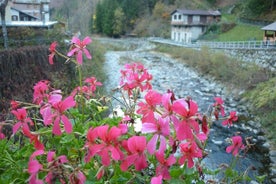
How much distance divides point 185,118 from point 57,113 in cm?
45

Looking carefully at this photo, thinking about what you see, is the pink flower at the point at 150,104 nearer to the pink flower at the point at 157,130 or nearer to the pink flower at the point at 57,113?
the pink flower at the point at 157,130

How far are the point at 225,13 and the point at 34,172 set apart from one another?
38124mm

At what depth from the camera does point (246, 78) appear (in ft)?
45.3

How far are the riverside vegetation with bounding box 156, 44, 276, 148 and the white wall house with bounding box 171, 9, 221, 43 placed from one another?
27.0 ft

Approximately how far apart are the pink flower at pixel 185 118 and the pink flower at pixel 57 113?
1.20 feet

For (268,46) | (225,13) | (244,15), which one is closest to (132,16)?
(225,13)

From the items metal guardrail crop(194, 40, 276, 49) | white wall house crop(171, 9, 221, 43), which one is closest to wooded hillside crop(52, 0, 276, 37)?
white wall house crop(171, 9, 221, 43)

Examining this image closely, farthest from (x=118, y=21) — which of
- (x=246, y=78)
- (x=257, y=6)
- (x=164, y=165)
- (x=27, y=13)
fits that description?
(x=164, y=165)

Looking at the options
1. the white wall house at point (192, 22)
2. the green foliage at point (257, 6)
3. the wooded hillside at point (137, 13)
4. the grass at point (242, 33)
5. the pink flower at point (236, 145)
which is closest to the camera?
the pink flower at point (236, 145)

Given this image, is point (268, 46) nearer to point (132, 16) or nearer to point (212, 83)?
→ point (212, 83)

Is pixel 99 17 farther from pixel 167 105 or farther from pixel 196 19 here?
pixel 167 105

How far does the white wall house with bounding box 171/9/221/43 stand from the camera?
3025 cm

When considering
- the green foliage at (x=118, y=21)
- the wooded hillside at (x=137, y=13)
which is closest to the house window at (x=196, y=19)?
the wooded hillside at (x=137, y=13)

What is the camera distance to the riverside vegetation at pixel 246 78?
995 centimetres
